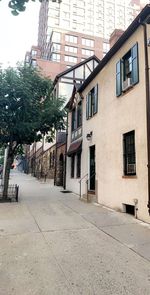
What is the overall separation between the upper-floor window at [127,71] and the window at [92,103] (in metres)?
2.53

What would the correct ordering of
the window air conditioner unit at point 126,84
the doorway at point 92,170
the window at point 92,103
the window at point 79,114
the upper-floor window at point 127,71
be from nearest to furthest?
the upper-floor window at point 127,71, the window air conditioner unit at point 126,84, the window at point 92,103, the doorway at point 92,170, the window at point 79,114

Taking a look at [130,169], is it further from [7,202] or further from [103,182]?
[7,202]

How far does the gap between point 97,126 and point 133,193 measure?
15.0 ft

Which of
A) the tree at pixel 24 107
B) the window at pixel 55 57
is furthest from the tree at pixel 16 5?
the window at pixel 55 57

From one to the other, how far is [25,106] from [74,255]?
792 centimetres

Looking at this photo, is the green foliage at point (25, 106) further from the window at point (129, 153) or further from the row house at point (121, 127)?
the window at point (129, 153)

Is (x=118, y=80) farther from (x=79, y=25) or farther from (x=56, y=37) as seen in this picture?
(x=79, y=25)

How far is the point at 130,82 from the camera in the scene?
8.69 m

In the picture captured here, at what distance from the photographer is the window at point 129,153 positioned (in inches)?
331

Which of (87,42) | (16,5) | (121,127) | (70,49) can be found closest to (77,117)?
(121,127)

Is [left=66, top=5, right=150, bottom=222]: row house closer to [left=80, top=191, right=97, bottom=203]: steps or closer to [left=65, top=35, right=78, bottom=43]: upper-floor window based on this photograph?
[left=80, top=191, right=97, bottom=203]: steps

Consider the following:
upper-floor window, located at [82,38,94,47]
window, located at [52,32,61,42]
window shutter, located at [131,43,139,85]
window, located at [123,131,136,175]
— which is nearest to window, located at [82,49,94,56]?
upper-floor window, located at [82,38,94,47]

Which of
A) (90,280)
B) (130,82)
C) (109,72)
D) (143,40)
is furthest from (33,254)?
(109,72)

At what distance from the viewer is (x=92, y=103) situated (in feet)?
42.6
